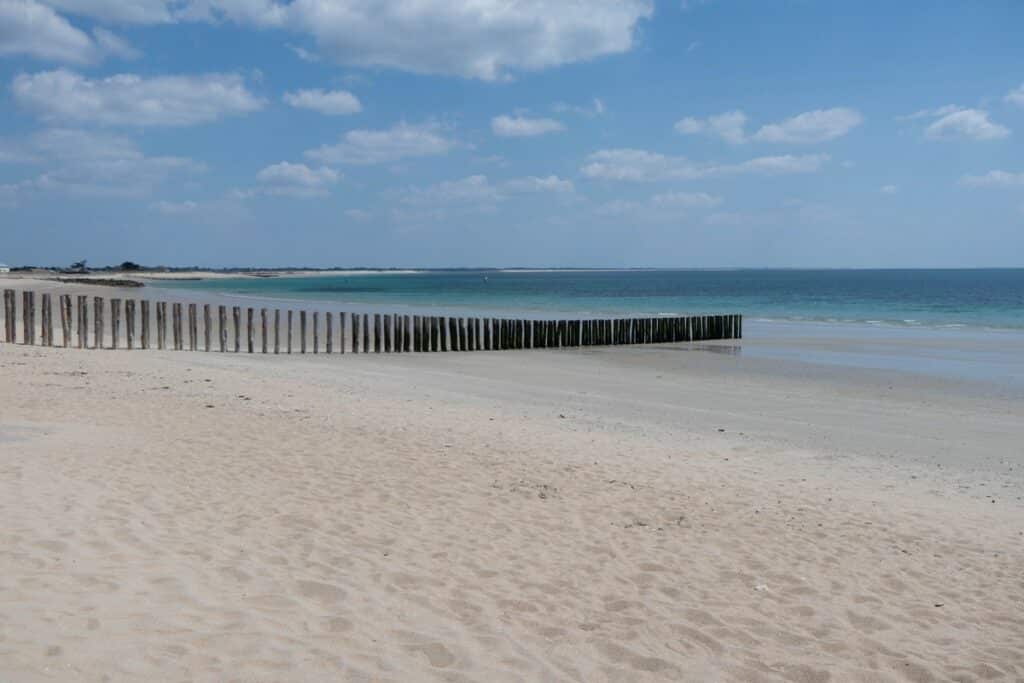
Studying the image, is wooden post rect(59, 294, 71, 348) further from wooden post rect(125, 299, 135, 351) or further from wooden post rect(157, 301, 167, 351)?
wooden post rect(157, 301, 167, 351)

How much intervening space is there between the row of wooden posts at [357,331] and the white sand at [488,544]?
953 cm

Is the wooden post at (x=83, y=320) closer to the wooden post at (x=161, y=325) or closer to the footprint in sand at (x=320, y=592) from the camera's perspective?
the wooden post at (x=161, y=325)

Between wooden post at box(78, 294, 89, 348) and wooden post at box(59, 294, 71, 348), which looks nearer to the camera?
wooden post at box(78, 294, 89, 348)

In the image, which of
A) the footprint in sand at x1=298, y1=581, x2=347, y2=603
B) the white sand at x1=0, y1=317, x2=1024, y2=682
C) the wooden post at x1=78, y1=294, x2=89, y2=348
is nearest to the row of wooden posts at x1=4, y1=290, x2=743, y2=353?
the wooden post at x1=78, y1=294, x2=89, y2=348

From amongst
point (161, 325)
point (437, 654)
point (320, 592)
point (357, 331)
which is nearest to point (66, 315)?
point (161, 325)

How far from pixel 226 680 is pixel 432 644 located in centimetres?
111

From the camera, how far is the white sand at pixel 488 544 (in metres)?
4.61

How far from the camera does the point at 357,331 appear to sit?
83.4 ft

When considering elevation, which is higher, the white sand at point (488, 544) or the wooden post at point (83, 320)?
the wooden post at point (83, 320)

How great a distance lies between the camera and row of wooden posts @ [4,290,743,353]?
72.2 feet

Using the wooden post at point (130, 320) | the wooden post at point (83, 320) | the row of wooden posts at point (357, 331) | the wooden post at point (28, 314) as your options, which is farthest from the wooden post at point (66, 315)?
the wooden post at point (130, 320)

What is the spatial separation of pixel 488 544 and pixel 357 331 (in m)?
19.5

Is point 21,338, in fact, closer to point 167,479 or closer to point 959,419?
point 167,479

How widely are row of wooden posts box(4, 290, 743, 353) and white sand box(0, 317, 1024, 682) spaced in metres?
9.53
